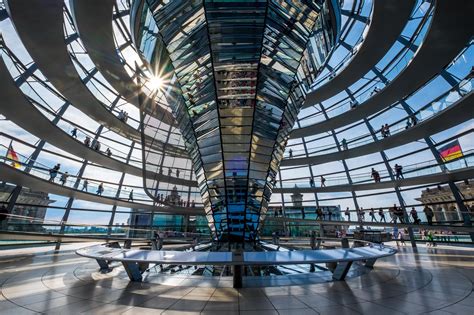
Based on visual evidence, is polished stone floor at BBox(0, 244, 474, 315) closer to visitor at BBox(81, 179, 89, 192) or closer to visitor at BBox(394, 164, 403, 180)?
visitor at BBox(81, 179, 89, 192)

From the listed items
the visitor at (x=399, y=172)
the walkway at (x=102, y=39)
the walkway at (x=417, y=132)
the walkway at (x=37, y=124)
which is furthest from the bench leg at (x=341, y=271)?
the visitor at (x=399, y=172)

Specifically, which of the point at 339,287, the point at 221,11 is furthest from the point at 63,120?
the point at 339,287

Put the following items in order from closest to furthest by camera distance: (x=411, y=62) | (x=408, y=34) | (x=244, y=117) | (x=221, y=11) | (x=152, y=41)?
1. (x=221, y=11)
2. (x=152, y=41)
3. (x=244, y=117)
4. (x=411, y=62)
5. (x=408, y=34)

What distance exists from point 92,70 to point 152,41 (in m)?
11.1

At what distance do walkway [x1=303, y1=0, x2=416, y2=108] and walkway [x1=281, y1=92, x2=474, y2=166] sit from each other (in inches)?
219

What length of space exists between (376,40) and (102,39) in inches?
658

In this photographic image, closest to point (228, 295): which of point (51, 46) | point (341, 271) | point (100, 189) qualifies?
point (341, 271)

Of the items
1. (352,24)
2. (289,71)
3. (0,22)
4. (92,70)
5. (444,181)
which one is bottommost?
(444,181)

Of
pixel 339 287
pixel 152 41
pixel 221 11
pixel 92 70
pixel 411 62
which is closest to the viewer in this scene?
pixel 339 287

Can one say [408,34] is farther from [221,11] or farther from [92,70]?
[92,70]

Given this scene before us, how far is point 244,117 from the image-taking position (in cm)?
1202

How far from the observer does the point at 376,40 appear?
49.2ft

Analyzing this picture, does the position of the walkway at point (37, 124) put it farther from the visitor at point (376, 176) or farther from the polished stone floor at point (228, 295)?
the visitor at point (376, 176)

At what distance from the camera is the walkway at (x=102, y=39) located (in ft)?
37.4
